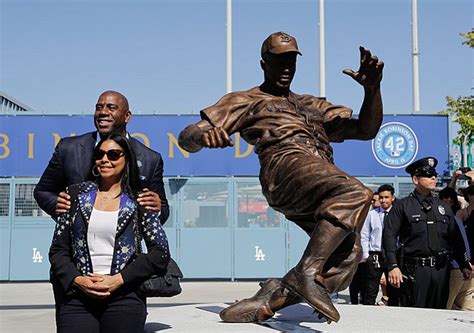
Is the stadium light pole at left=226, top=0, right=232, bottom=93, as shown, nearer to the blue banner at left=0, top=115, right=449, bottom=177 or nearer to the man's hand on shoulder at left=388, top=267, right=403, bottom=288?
the blue banner at left=0, top=115, right=449, bottom=177

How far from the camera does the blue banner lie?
14.1 meters

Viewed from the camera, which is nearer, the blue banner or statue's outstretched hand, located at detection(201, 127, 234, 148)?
statue's outstretched hand, located at detection(201, 127, 234, 148)

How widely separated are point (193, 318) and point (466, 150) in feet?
53.7

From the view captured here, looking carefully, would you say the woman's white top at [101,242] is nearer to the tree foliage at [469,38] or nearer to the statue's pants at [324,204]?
the statue's pants at [324,204]

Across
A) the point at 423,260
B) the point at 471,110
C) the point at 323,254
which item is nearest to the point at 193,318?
the point at 323,254

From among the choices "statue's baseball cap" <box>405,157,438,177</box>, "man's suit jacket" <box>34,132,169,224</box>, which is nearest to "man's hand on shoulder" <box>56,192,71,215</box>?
"man's suit jacket" <box>34,132,169,224</box>

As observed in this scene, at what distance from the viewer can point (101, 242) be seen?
3.03 metres

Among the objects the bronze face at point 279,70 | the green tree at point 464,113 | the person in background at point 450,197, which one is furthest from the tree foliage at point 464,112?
the bronze face at point 279,70

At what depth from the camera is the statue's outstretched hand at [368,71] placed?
4125 millimetres

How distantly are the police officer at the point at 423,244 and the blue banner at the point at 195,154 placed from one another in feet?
27.3

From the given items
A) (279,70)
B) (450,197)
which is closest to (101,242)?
(279,70)

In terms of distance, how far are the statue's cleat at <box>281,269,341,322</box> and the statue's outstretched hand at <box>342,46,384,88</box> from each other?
1293mm

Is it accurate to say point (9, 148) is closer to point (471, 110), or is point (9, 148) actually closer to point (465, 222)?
point (465, 222)

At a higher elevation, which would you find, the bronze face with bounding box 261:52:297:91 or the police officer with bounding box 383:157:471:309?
the bronze face with bounding box 261:52:297:91
